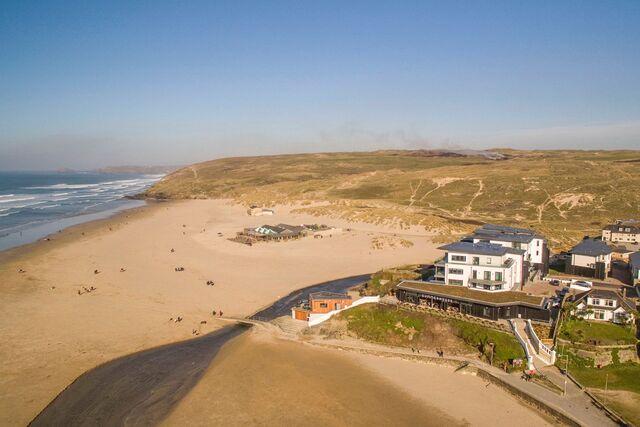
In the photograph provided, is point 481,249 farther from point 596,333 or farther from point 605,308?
point 596,333

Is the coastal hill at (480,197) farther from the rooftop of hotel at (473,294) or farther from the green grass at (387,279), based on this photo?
the rooftop of hotel at (473,294)

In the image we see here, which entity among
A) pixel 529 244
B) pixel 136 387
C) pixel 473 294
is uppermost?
pixel 529 244

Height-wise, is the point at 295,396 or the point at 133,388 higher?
the point at 133,388

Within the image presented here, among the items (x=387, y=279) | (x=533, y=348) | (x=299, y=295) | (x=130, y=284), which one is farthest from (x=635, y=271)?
(x=130, y=284)

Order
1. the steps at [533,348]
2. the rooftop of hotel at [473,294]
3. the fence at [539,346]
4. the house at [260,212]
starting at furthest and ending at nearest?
the house at [260,212] < the rooftop of hotel at [473,294] < the fence at [539,346] < the steps at [533,348]

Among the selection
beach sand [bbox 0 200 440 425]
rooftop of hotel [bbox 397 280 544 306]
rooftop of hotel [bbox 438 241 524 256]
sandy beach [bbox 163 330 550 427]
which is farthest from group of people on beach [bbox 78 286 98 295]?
rooftop of hotel [bbox 438 241 524 256]

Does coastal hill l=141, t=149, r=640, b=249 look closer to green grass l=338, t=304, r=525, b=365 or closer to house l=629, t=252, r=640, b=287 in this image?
house l=629, t=252, r=640, b=287

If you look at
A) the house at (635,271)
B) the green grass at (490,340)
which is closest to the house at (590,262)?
the house at (635,271)
